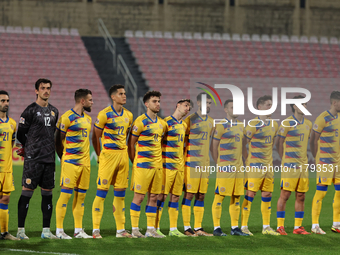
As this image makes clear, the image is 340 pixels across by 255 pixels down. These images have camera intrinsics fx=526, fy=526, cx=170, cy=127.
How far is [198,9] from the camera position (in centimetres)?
2723

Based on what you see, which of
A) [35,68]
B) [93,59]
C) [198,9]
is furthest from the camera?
[198,9]

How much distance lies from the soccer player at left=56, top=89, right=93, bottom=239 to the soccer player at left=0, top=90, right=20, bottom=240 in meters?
0.73

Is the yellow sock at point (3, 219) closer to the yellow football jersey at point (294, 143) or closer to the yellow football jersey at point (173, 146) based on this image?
the yellow football jersey at point (173, 146)

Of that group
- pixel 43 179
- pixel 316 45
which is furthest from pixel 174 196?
pixel 316 45

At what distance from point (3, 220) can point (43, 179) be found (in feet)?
2.79

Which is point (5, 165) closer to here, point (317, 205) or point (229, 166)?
point (229, 166)

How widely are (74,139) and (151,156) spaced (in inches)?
47.1

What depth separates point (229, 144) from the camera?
28.4 ft

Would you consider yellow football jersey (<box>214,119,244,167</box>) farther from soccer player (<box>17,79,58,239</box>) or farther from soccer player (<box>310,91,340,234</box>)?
soccer player (<box>17,79,58,239</box>)

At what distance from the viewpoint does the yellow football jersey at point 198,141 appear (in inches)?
339

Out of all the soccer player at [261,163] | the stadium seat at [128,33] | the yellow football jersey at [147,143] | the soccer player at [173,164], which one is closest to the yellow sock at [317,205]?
the soccer player at [261,163]

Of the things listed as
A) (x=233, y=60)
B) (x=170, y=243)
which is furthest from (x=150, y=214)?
(x=233, y=60)

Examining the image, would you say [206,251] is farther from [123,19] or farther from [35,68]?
[123,19]

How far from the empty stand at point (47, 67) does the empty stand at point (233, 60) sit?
2632 millimetres
